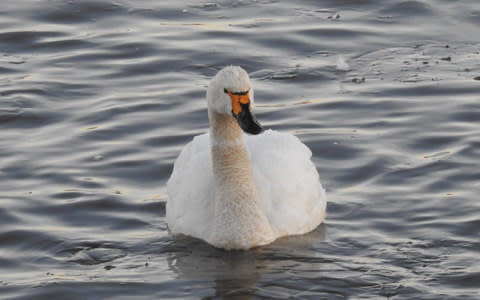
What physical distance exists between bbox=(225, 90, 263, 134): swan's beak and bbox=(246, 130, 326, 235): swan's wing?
3.19 feet

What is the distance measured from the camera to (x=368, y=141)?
11.7 metres

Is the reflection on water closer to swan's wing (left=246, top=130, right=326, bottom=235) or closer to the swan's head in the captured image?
swan's wing (left=246, top=130, right=326, bottom=235)

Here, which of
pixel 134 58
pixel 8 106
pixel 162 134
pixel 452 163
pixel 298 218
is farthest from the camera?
pixel 134 58

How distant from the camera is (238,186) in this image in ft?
30.5

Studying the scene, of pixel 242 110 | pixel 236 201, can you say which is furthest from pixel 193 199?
pixel 242 110

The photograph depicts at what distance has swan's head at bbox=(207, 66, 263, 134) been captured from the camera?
8648 millimetres

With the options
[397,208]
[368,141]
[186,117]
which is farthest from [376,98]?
[397,208]

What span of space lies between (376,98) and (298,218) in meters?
3.68

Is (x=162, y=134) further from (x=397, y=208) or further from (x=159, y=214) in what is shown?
(x=397, y=208)

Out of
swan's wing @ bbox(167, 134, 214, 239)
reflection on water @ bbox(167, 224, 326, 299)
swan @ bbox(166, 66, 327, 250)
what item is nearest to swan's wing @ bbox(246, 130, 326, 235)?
swan @ bbox(166, 66, 327, 250)

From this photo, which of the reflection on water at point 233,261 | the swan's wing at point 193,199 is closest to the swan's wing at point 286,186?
the reflection on water at point 233,261

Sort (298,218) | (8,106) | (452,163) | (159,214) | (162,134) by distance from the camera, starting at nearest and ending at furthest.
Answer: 1. (298,218)
2. (159,214)
3. (452,163)
4. (162,134)
5. (8,106)

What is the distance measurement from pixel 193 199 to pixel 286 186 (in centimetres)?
80

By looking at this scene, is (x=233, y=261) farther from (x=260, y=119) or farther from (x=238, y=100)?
(x=260, y=119)
